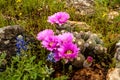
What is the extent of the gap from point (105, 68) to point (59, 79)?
0.63 metres

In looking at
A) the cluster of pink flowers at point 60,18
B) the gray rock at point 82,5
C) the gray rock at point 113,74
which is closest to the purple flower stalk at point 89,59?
the gray rock at point 113,74

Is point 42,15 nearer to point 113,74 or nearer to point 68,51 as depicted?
point 68,51

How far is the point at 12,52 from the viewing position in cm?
391

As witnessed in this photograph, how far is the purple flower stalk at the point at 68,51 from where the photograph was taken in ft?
11.9

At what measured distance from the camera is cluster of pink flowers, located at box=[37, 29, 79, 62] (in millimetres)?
3631

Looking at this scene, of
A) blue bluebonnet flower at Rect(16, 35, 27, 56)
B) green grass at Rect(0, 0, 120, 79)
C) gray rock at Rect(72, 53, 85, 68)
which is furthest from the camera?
green grass at Rect(0, 0, 120, 79)

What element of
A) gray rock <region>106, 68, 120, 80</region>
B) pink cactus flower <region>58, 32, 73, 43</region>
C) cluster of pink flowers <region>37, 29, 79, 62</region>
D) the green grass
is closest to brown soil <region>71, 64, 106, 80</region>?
gray rock <region>106, 68, 120, 80</region>

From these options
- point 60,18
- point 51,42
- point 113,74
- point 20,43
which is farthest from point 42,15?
point 113,74

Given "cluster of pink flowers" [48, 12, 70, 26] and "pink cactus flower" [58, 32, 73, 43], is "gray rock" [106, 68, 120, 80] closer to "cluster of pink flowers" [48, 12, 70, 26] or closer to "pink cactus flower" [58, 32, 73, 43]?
"pink cactus flower" [58, 32, 73, 43]

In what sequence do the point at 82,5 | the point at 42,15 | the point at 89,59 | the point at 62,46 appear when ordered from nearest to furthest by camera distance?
the point at 62,46 → the point at 89,59 → the point at 42,15 → the point at 82,5

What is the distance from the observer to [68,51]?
3.68 metres

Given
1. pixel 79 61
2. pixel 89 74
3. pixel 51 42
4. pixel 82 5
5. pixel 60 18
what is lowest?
pixel 89 74

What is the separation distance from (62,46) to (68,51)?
0.26ft

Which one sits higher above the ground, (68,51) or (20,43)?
(20,43)
